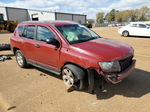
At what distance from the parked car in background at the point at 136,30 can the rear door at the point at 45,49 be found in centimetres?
1247

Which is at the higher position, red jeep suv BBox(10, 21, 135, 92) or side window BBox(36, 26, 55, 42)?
side window BBox(36, 26, 55, 42)

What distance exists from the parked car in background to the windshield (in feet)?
37.5

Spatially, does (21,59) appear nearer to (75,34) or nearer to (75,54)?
(75,34)

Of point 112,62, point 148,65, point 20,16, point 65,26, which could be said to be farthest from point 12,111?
point 20,16

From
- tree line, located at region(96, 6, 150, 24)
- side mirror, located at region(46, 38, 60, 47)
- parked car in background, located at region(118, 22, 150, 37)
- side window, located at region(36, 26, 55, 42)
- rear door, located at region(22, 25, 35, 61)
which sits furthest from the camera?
tree line, located at region(96, 6, 150, 24)

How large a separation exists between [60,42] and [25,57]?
2176 millimetres

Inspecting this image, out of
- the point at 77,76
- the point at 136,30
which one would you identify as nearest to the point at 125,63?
the point at 77,76

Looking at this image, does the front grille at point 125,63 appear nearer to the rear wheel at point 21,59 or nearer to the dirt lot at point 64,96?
the dirt lot at point 64,96

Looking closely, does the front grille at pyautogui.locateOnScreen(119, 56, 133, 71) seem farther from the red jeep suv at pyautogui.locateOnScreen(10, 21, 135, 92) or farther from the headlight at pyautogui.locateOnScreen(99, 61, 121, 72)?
the headlight at pyautogui.locateOnScreen(99, 61, 121, 72)

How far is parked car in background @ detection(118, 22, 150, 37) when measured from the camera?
46.3 feet

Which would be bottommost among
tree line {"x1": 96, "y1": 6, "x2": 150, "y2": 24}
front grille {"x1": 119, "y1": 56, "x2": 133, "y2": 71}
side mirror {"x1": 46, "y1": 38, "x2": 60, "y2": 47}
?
front grille {"x1": 119, "y1": 56, "x2": 133, "y2": 71}

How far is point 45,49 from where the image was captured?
14.0 ft

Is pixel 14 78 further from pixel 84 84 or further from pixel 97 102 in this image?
pixel 97 102

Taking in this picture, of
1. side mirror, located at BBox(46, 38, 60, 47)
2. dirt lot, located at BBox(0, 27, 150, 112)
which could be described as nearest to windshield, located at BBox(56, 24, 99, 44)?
side mirror, located at BBox(46, 38, 60, 47)
